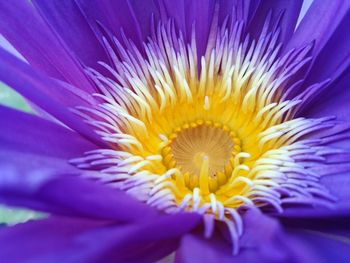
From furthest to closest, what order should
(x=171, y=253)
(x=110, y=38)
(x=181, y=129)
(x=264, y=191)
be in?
1. (x=181, y=129)
2. (x=110, y=38)
3. (x=264, y=191)
4. (x=171, y=253)

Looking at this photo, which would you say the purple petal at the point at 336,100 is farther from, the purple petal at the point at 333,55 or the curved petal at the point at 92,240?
the curved petal at the point at 92,240

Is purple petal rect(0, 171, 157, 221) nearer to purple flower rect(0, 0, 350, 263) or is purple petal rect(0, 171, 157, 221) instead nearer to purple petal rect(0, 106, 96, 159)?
purple flower rect(0, 0, 350, 263)

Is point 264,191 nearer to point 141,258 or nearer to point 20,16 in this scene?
point 141,258

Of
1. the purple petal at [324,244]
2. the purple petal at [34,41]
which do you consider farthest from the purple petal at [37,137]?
the purple petal at [324,244]

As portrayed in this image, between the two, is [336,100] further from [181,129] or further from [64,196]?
[64,196]

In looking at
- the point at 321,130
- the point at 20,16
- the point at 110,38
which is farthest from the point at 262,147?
the point at 20,16
